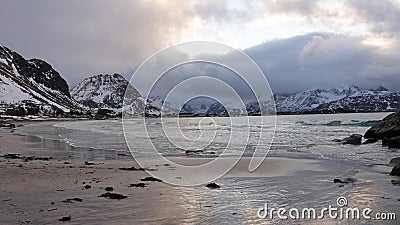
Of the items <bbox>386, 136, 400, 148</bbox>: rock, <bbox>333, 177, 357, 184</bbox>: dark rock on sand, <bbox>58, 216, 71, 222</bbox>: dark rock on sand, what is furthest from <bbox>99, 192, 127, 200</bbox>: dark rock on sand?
<bbox>386, 136, 400, 148</bbox>: rock

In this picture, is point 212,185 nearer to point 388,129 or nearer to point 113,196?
point 113,196

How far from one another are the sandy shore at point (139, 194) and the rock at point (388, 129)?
70.5ft

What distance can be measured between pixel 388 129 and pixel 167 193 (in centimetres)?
3482

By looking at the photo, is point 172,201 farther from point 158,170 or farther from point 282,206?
point 158,170

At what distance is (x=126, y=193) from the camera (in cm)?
1443

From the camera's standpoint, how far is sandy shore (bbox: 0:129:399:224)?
10.9 m

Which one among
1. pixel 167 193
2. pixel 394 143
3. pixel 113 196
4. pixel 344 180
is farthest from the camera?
pixel 394 143

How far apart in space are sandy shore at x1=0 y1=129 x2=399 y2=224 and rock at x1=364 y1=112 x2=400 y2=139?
21.5 m

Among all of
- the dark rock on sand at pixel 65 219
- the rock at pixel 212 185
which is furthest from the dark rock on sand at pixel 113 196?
the rock at pixel 212 185

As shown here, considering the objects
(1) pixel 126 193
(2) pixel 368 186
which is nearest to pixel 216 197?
(1) pixel 126 193

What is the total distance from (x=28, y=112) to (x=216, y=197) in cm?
19898

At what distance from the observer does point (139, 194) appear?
14.3m

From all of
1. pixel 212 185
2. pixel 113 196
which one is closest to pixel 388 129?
pixel 212 185

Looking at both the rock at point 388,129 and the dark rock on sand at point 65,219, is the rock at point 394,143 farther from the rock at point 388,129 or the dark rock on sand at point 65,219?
the dark rock on sand at point 65,219
